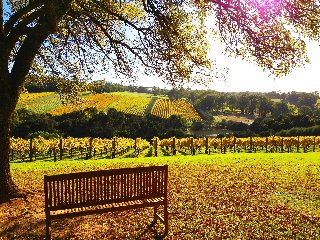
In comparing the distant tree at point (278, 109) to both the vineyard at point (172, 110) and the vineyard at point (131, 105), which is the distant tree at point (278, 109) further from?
the vineyard at point (131, 105)

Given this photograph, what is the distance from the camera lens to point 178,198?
10266mm

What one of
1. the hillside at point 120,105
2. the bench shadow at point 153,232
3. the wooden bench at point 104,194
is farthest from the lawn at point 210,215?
the hillside at point 120,105

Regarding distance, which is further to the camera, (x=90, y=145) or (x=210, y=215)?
(x=90, y=145)

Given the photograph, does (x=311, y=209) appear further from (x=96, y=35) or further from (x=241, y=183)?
(x=96, y=35)

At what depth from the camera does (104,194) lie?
24.0ft

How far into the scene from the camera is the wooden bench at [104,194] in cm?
663

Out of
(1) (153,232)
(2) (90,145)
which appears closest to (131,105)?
A: (2) (90,145)

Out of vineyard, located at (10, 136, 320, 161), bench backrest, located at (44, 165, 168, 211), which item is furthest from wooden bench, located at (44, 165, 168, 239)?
vineyard, located at (10, 136, 320, 161)

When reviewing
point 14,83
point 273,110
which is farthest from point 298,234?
point 273,110

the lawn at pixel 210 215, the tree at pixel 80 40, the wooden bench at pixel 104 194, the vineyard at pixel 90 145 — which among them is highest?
the tree at pixel 80 40

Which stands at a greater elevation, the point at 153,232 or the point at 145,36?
the point at 145,36

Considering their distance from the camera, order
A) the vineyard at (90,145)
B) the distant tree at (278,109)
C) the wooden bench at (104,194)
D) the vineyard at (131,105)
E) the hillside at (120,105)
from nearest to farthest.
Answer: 1. the wooden bench at (104,194)
2. the vineyard at (90,145)
3. the hillside at (120,105)
4. the vineyard at (131,105)
5. the distant tree at (278,109)

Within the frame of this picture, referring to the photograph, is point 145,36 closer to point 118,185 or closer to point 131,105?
point 118,185

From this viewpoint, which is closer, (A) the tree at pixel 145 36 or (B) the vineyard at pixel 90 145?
(A) the tree at pixel 145 36
